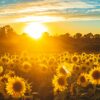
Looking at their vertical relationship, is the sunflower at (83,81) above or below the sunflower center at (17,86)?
below

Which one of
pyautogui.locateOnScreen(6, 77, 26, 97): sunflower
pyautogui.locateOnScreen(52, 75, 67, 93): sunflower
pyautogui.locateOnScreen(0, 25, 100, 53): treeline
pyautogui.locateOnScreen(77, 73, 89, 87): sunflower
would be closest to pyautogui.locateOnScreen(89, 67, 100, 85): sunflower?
pyautogui.locateOnScreen(77, 73, 89, 87): sunflower

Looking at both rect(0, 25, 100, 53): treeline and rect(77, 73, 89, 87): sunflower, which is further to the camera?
rect(0, 25, 100, 53): treeline

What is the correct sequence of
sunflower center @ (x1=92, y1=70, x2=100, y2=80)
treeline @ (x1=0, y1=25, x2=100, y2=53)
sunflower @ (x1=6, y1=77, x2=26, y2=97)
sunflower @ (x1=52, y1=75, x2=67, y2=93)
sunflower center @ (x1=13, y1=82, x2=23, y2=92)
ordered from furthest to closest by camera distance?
treeline @ (x1=0, y1=25, x2=100, y2=53) → sunflower center @ (x1=92, y1=70, x2=100, y2=80) → sunflower @ (x1=52, y1=75, x2=67, y2=93) → sunflower center @ (x1=13, y1=82, x2=23, y2=92) → sunflower @ (x1=6, y1=77, x2=26, y2=97)

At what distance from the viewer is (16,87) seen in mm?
9398

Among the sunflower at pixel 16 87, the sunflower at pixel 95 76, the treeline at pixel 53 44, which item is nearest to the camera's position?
the sunflower at pixel 16 87

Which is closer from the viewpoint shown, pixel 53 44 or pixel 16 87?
pixel 16 87

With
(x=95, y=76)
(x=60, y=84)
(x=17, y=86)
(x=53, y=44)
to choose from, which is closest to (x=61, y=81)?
(x=60, y=84)

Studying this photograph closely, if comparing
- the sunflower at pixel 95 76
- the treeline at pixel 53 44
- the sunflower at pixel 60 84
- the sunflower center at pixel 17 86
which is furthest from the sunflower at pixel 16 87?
the treeline at pixel 53 44

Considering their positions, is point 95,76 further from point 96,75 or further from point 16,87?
point 16,87

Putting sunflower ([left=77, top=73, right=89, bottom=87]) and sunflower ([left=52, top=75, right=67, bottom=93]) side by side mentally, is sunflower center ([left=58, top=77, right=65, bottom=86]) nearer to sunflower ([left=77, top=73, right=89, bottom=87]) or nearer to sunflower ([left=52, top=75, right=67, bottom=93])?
sunflower ([left=52, top=75, right=67, bottom=93])

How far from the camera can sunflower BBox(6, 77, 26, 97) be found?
9.20 m

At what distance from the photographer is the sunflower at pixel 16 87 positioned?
920 cm

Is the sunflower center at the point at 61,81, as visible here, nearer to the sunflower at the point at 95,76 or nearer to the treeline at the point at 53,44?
the sunflower at the point at 95,76

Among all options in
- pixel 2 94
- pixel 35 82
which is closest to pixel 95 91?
pixel 2 94
